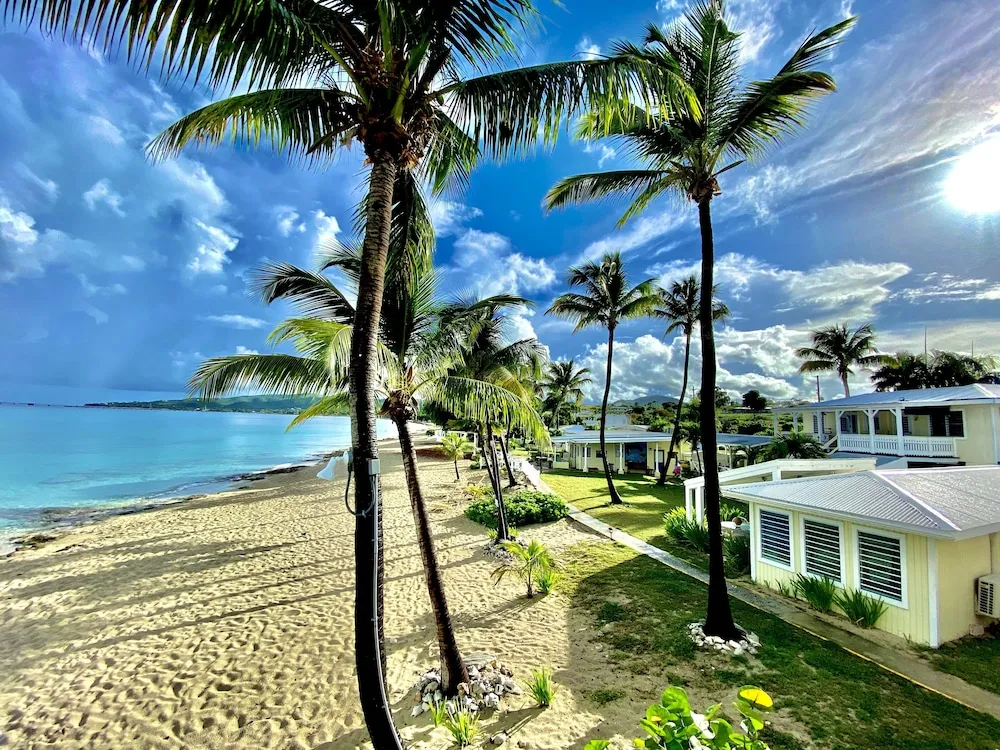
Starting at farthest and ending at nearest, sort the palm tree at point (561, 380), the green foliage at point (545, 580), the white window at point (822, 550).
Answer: the palm tree at point (561, 380)
the green foliage at point (545, 580)
the white window at point (822, 550)

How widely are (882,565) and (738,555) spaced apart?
10.3 feet

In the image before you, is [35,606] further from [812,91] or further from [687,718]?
[812,91]

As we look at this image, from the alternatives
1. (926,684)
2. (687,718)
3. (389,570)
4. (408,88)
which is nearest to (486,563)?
(389,570)

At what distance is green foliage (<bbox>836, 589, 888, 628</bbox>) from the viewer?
645cm

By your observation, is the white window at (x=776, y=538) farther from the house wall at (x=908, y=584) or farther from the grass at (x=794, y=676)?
the grass at (x=794, y=676)

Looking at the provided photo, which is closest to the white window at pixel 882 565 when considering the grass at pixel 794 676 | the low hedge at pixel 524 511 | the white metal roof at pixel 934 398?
the grass at pixel 794 676

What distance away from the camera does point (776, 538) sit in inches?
324

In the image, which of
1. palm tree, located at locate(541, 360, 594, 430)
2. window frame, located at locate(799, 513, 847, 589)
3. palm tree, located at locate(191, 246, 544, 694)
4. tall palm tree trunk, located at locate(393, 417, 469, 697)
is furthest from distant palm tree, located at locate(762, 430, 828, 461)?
palm tree, located at locate(541, 360, 594, 430)

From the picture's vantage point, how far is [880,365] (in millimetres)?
32156

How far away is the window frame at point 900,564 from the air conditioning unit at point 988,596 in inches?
43.1

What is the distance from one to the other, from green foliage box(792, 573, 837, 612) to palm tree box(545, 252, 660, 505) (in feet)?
31.4

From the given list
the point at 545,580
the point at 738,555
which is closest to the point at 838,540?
the point at 738,555

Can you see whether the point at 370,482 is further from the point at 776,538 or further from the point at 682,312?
the point at 682,312

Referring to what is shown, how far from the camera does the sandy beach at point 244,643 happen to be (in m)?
5.11
